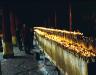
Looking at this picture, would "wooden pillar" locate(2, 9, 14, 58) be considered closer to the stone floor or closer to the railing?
the stone floor

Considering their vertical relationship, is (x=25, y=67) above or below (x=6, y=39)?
below

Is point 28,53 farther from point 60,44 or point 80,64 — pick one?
point 80,64

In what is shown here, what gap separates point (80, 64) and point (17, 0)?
954 cm

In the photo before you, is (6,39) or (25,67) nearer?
(25,67)

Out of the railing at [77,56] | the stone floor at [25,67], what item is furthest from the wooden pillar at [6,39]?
the railing at [77,56]

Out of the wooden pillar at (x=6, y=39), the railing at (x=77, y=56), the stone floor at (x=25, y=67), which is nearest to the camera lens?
the railing at (x=77, y=56)

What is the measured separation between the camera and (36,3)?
1600cm

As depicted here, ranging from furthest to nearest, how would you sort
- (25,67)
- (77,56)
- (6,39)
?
(6,39) → (25,67) → (77,56)

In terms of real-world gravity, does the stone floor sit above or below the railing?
below

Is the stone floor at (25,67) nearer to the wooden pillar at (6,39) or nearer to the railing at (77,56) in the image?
the wooden pillar at (6,39)

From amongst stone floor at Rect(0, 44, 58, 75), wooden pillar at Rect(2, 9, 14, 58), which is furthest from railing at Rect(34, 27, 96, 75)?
wooden pillar at Rect(2, 9, 14, 58)

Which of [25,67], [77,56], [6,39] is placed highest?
[77,56]

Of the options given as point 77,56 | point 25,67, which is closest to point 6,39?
point 25,67

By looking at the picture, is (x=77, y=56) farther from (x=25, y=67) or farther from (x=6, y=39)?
(x=6, y=39)
